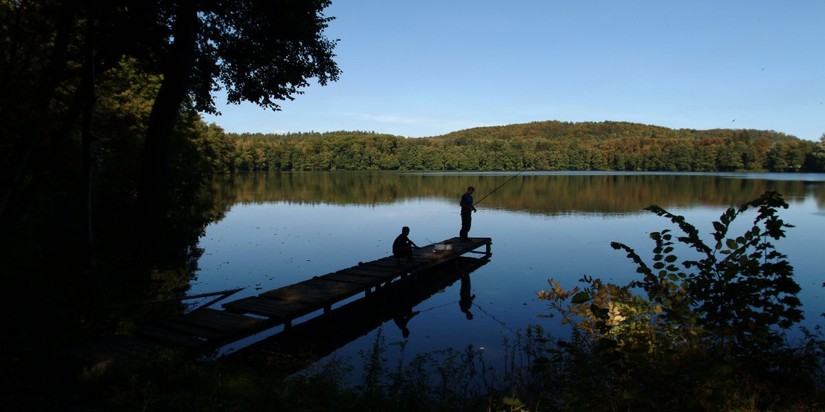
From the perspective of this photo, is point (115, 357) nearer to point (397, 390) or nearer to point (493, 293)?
point (397, 390)

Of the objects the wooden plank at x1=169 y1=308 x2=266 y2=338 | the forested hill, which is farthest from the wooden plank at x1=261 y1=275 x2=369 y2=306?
the forested hill

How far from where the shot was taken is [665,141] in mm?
138000

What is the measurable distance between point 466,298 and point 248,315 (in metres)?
5.81

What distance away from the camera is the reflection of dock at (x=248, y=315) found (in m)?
7.23

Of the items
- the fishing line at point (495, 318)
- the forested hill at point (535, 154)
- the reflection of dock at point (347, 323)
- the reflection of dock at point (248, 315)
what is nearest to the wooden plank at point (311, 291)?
the reflection of dock at point (248, 315)

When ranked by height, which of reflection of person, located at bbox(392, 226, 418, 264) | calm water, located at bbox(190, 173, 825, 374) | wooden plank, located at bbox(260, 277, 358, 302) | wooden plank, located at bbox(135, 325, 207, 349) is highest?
reflection of person, located at bbox(392, 226, 418, 264)

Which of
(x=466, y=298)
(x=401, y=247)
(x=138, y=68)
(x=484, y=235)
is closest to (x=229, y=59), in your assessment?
(x=138, y=68)

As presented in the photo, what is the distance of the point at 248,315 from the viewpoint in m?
10.7

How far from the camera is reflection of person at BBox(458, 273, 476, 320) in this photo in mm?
12279

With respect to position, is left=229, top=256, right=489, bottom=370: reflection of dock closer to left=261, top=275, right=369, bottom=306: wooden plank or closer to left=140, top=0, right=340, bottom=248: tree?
left=261, top=275, right=369, bottom=306: wooden plank

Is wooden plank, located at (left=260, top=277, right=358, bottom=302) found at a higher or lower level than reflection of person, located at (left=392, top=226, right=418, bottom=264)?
lower

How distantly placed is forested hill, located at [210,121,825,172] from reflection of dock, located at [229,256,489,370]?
370ft

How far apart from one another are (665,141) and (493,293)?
14284cm

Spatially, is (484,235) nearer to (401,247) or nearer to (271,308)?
(401,247)
